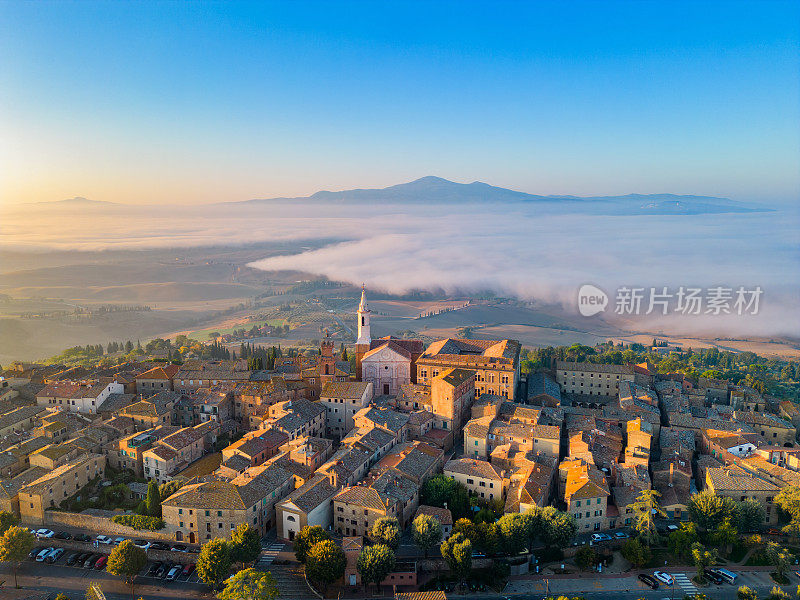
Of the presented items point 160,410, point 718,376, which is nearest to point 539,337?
point 718,376

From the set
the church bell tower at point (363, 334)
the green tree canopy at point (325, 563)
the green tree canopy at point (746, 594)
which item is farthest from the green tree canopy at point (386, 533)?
the church bell tower at point (363, 334)

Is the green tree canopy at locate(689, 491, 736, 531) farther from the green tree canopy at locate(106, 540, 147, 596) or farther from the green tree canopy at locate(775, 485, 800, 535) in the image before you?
the green tree canopy at locate(106, 540, 147, 596)

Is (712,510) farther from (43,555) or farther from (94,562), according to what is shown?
(43,555)

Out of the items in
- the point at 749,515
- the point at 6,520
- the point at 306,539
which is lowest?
the point at 749,515

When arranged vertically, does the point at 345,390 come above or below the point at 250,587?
above

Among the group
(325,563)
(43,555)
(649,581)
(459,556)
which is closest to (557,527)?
(649,581)

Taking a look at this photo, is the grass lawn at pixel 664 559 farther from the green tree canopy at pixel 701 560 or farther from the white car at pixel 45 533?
the white car at pixel 45 533

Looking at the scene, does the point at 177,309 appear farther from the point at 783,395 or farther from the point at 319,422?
the point at 783,395
